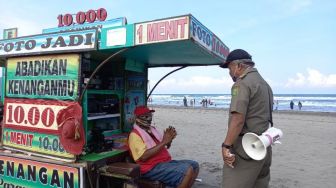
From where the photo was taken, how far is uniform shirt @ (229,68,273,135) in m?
3.15

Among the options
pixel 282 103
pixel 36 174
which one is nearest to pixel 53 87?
pixel 36 174

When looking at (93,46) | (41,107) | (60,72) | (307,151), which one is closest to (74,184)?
(41,107)

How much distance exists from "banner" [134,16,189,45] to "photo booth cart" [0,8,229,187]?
10 millimetres

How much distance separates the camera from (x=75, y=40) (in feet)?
13.3

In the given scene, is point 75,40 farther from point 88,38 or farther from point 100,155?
point 100,155

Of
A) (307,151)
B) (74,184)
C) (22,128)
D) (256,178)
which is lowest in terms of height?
(307,151)

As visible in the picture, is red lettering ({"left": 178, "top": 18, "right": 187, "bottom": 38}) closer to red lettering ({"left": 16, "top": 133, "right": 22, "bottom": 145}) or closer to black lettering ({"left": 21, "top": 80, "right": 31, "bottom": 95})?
black lettering ({"left": 21, "top": 80, "right": 31, "bottom": 95})

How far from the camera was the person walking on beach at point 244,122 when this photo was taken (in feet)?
10.1

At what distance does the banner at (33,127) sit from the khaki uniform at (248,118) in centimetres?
203

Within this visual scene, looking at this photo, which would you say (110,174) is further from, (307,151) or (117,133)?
(307,151)

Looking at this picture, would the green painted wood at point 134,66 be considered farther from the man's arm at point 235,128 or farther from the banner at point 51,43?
the man's arm at point 235,128

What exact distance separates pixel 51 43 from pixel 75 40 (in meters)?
0.40

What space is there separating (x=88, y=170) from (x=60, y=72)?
1.31 m

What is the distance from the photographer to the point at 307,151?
35.4 feet
